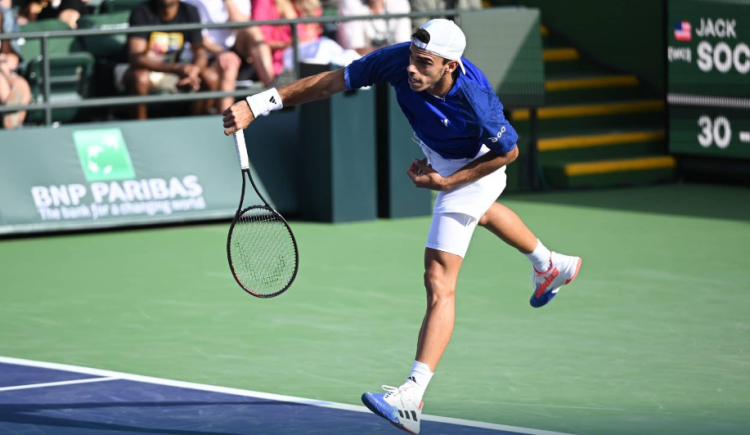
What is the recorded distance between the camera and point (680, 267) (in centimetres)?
1064

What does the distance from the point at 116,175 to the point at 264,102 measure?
20.7 feet

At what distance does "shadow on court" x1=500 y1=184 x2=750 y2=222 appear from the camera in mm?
13656

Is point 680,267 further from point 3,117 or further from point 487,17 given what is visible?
point 3,117

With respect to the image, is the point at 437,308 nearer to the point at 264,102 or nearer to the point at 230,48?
the point at 264,102

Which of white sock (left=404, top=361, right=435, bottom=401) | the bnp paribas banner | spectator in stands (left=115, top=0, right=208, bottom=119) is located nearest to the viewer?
white sock (left=404, top=361, right=435, bottom=401)

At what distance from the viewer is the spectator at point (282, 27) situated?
45.1ft

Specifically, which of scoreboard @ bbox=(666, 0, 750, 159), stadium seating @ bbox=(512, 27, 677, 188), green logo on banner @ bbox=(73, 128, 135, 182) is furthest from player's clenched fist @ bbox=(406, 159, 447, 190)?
stadium seating @ bbox=(512, 27, 677, 188)

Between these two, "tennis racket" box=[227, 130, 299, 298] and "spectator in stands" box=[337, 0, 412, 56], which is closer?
"tennis racket" box=[227, 130, 299, 298]

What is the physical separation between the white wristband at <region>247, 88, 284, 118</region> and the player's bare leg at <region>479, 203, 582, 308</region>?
51.4 inches

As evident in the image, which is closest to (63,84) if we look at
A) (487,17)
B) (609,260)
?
(487,17)

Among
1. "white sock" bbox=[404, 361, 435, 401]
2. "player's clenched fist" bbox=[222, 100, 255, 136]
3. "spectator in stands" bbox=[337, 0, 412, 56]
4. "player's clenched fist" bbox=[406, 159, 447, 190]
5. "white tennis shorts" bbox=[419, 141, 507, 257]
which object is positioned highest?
"player's clenched fist" bbox=[222, 100, 255, 136]

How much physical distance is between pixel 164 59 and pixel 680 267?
5.40 metres

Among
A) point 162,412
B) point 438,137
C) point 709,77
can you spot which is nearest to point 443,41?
point 438,137

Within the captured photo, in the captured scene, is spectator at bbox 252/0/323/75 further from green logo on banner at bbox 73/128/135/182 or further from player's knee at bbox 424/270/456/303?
player's knee at bbox 424/270/456/303
